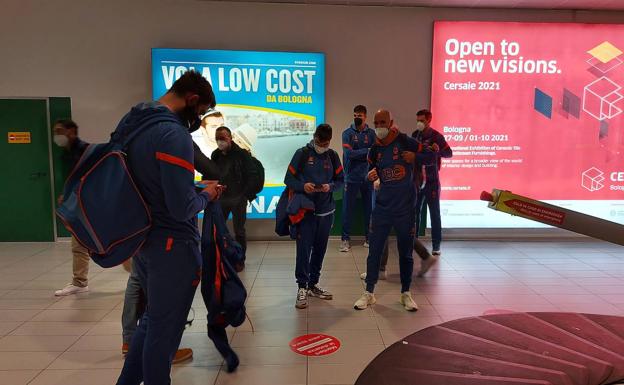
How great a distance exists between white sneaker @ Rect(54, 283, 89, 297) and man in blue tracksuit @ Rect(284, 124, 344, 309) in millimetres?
2154

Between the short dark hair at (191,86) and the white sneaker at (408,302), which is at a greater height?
the short dark hair at (191,86)

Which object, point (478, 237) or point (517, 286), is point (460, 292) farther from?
point (478, 237)

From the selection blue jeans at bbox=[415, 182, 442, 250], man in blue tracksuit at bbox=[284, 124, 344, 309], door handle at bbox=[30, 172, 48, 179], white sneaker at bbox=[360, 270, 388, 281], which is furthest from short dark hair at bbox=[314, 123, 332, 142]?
door handle at bbox=[30, 172, 48, 179]

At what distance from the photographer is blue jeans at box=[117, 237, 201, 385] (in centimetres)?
176

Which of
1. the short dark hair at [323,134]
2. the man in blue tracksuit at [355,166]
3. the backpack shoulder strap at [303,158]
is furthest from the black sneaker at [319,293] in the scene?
the man in blue tracksuit at [355,166]

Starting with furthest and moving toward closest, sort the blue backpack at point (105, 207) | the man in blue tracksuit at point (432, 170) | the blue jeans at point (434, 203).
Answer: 1. the blue jeans at point (434, 203)
2. the man in blue tracksuit at point (432, 170)
3. the blue backpack at point (105, 207)

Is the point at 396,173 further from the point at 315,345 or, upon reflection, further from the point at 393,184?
the point at 315,345

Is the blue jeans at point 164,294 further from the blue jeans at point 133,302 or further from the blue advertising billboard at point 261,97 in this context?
the blue advertising billboard at point 261,97

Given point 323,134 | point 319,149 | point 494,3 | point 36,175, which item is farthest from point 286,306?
point 494,3

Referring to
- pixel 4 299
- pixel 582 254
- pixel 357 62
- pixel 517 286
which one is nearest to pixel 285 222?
pixel 517 286

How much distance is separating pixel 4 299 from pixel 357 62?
5.03m

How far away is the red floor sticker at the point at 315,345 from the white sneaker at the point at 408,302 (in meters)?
0.86

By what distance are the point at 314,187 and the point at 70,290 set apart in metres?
2.62

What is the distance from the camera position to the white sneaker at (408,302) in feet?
11.9
